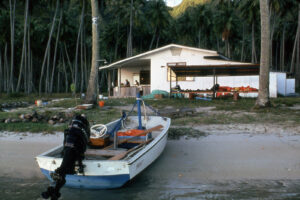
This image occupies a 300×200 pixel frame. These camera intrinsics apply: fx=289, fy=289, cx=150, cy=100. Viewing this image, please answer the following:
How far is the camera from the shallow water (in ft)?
17.9

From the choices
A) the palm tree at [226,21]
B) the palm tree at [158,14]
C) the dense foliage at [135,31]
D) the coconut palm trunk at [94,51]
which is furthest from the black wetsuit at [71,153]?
the palm tree at [158,14]

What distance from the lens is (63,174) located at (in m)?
4.58

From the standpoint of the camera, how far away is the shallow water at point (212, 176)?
5.45 meters

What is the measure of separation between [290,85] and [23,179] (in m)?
23.9

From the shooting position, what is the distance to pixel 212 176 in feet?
20.5

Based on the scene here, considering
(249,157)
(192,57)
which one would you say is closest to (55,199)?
(249,157)

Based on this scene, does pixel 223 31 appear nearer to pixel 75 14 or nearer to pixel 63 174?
pixel 75 14

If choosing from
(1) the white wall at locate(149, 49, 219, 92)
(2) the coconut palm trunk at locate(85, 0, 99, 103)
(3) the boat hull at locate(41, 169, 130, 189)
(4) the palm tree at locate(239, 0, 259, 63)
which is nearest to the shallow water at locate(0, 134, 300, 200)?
(3) the boat hull at locate(41, 169, 130, 189)

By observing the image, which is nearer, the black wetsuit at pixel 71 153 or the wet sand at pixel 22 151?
the black wetsuit at pixel 71 153

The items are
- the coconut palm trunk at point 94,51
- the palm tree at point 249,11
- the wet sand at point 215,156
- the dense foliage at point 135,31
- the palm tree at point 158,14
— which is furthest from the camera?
the palm tree at point 158,14

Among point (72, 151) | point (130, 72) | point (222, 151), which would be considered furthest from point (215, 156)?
point (130, 72)

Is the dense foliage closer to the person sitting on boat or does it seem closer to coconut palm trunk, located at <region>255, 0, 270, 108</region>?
coconut palm trunk, located at <region>255, 0, 270, 108</region>

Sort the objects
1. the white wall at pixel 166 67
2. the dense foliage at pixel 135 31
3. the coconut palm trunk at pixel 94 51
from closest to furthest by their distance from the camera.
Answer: the coconut palm trunk at pixel 94 51 → the white wall at pixel 166 67 → the dense foliage at pixel 135 31

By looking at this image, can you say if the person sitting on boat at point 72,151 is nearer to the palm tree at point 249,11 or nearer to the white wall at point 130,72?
the white wall at point 130,72
